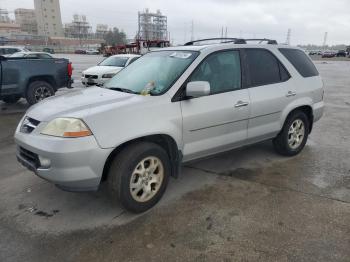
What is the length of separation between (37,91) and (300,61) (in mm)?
6861

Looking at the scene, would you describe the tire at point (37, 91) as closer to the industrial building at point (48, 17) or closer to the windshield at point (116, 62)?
the windshield at point (116, 62)

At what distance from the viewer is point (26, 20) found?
12662 centimetres

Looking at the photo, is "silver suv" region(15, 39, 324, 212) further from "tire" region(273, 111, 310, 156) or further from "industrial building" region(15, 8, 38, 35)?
"industrial building" region(15, 8, 38, 35)

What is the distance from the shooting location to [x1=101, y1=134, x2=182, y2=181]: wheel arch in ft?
10.6

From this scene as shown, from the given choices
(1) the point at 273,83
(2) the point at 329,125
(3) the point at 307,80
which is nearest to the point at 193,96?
(1) the point at 273,83

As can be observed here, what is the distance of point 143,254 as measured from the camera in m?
2.79

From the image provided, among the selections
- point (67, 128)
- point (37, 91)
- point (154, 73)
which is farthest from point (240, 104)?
point (37, 91)

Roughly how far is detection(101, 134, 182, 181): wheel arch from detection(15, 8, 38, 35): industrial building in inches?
5270

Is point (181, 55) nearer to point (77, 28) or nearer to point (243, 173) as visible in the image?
point (243, 173)

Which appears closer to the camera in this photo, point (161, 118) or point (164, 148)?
point (161, 118)

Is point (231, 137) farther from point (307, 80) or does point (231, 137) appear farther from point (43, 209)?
point (43, 209)

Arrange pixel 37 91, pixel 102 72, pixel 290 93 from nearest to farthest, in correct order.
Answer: pixel 290 93 < pixel 37 91 < pixel 102 72

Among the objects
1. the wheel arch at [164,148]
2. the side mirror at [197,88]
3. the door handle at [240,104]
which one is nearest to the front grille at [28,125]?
the wheel arch at [164,148]

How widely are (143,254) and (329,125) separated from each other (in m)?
6.01
